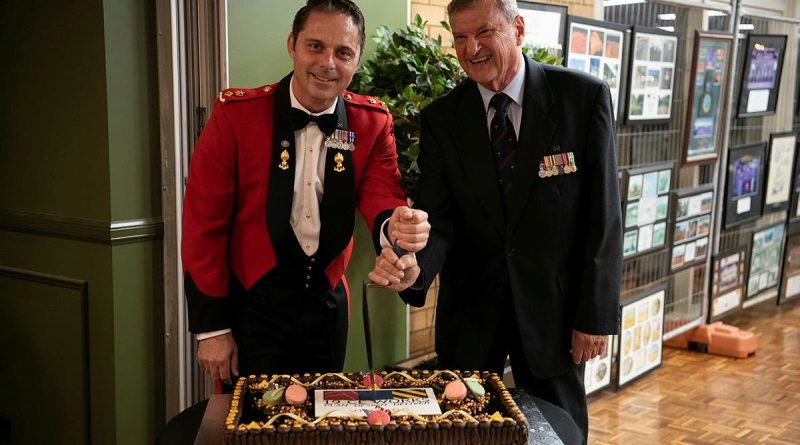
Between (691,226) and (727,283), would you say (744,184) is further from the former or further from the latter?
(691,226)

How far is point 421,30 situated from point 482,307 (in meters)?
1.51

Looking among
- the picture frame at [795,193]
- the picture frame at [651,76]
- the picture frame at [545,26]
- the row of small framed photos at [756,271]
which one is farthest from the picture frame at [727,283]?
the picture frame at [545,26]

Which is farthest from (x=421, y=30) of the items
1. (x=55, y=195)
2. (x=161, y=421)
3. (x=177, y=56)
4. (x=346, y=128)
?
(x=161, y=421)

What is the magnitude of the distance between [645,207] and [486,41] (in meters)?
2.70

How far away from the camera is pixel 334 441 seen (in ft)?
5.14

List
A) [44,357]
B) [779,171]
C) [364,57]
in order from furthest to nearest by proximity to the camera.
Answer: [779,171] → [364,57] → [44,357]

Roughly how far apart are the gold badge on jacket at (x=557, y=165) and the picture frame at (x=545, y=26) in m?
1.59

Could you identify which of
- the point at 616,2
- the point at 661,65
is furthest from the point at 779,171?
the point at 616,2

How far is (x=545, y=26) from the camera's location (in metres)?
3.91

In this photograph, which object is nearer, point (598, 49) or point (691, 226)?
point (598, 49)

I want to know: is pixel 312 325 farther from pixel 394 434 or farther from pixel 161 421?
pixel 161 421

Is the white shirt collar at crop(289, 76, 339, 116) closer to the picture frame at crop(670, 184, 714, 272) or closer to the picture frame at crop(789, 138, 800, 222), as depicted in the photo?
the picture frame at crop(670, 184, 714, 272)

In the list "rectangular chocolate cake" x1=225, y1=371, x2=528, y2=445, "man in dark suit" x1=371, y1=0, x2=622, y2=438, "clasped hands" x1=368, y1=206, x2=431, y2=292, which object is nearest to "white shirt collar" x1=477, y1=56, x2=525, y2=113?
"man in dark suit" x1=371, y1=0, x2=622, y2=438

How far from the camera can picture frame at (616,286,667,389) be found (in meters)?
4.55
